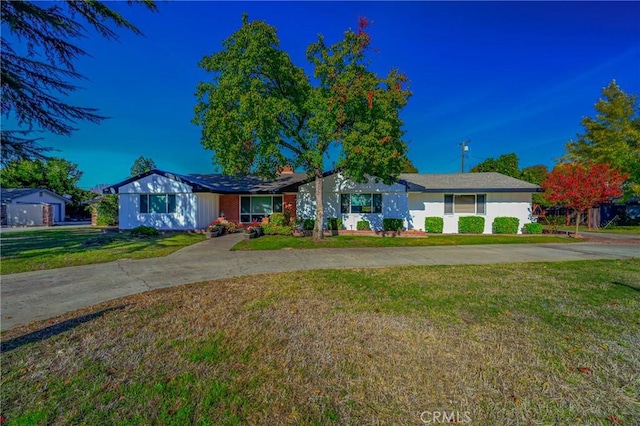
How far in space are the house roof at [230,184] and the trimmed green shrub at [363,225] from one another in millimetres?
4360

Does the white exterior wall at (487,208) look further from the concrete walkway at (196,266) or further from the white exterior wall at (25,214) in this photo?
the white exterior wall at (25,214)

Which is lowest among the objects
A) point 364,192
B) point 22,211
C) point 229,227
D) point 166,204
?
point 229,227

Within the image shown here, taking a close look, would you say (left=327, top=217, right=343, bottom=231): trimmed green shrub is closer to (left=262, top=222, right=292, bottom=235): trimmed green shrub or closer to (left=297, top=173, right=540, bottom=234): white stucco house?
(left=297, top=173, right=540, bottom=234): white stucco house

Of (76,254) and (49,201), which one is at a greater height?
(49,201)

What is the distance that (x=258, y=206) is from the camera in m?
21.1

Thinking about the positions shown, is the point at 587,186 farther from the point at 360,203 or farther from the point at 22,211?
the point at 22,211

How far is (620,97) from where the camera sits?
2927 cm

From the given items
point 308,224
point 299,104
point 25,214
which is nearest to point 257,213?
point 308,224

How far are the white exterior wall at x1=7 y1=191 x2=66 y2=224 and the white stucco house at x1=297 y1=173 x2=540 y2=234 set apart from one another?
30094mm

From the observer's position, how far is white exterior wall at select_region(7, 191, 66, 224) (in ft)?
103

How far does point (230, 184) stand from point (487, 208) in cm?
1702

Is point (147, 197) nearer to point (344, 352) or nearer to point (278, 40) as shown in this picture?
point (278, 40)
